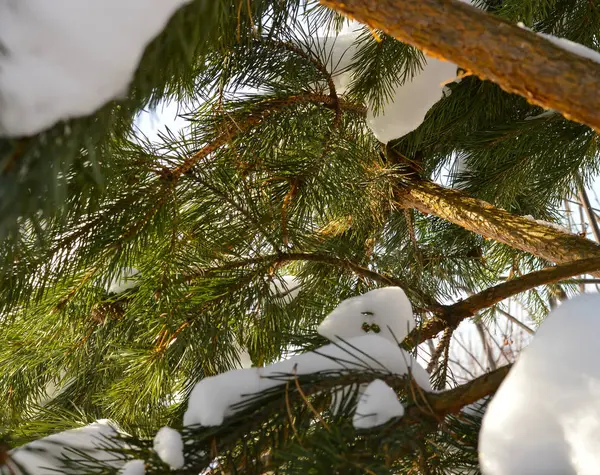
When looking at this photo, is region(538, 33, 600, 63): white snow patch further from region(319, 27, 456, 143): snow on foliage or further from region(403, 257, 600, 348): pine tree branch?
region(319, 27, 456, 143): snow on foliage

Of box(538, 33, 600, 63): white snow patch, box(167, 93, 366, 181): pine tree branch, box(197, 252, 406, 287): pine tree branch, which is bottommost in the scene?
box(197, 252, 406, 287): pine tree branch

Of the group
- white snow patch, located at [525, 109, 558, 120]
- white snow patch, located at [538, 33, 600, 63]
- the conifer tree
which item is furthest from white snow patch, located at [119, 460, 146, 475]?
white snow patch, located at [525, 109, 558, 120]

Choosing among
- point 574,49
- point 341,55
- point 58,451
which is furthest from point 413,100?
point 58,451

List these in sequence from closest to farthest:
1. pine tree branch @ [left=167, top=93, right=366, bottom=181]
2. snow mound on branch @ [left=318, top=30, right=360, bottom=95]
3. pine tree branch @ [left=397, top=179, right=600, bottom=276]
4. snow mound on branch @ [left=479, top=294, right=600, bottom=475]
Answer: snow mound on branch @ [left=479, top=294, right=600, bottom=475] < pine tree branch @ [left=167, top=93, right=366, bottom=181] < pine tree branch @ [left=397, top=179, right=600, bottom=276] < snow mound on branch @ [left=318, top=30, right=360, bottom=95]

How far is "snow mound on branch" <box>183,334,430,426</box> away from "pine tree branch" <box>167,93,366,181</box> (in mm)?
382

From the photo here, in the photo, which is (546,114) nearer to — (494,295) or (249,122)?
(494,295)

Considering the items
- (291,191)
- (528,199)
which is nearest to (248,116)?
(291,191)

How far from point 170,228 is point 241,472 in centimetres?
45

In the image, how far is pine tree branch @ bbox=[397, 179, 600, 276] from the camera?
36.0 inches

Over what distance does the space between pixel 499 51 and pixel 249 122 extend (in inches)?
18.7

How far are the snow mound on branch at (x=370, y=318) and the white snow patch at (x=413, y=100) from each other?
62 cm

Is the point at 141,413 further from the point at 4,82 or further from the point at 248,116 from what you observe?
the point at 4,82

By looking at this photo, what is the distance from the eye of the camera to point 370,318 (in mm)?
589

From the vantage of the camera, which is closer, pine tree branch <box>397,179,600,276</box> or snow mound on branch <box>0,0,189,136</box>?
snow mound on branch <box>0,0,189,136</box>
